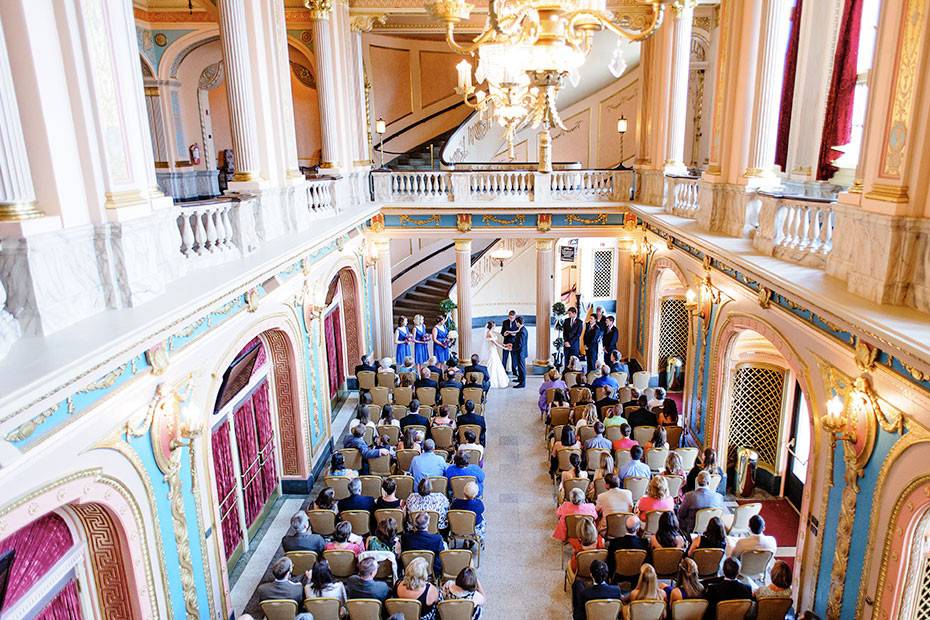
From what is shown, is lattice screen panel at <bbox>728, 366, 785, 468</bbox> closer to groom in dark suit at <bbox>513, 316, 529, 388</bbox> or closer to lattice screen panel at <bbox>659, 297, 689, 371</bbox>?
lattice screen panel at <bbox>659, 297, 689, 371</bbox>

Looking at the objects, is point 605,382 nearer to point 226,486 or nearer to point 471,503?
point 471,503

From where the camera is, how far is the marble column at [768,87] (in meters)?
8.66

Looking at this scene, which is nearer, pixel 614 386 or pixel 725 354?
pixel 725 354

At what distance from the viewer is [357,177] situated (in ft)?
47.5

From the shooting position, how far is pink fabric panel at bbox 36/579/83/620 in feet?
16.7

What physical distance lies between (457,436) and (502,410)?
321 centimetres

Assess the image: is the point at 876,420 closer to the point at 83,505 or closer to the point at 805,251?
the point at 805,251

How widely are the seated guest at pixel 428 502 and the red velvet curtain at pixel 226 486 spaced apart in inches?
93.5

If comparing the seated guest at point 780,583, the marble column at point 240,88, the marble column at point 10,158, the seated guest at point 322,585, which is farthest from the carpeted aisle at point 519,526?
the marble column at point 10,158

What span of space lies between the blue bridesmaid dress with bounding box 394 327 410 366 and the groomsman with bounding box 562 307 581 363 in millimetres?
3652

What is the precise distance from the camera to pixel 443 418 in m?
10.8

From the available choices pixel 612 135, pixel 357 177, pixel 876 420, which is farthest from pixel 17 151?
pixel 612 135

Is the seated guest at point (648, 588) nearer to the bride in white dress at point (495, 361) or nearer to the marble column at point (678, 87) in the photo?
the bride in white dress at point (495, 361)

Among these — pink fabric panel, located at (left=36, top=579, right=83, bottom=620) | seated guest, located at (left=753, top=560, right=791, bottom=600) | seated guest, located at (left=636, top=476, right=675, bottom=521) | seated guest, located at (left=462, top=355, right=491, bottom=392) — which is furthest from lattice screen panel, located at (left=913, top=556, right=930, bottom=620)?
seated guest, located at (left=462, top=355, right=491, bottom=392)
